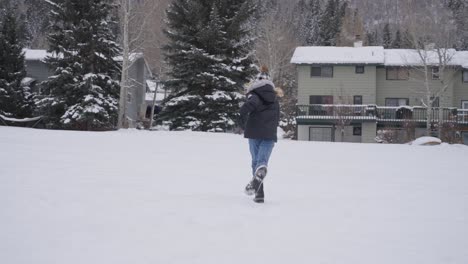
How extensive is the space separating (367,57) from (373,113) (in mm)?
5626

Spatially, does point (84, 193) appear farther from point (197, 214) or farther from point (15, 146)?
point (15, 146)

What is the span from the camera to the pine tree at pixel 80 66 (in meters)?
22.3

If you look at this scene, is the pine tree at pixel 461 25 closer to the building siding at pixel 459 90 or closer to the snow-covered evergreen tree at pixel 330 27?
the building siding at pixel 459 90

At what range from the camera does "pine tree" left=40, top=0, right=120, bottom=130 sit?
22.3 m

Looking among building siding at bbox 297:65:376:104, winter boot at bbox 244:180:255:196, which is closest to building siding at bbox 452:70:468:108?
building siding at bbox 297:65:376:104

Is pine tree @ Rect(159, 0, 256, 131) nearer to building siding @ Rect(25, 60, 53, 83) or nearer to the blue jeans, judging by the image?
the blue jeans

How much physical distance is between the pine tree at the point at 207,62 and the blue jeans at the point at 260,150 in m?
15.2

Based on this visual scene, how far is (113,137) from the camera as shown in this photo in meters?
14.2

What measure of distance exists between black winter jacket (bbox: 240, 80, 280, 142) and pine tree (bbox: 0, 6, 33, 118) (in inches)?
998

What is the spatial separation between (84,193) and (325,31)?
66.9 metres

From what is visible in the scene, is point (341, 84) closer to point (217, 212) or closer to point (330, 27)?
point (217, 212)

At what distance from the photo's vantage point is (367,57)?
115 ft

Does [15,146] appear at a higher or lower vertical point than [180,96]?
lower

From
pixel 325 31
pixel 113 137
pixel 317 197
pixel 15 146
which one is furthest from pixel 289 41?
pixel 317 197
